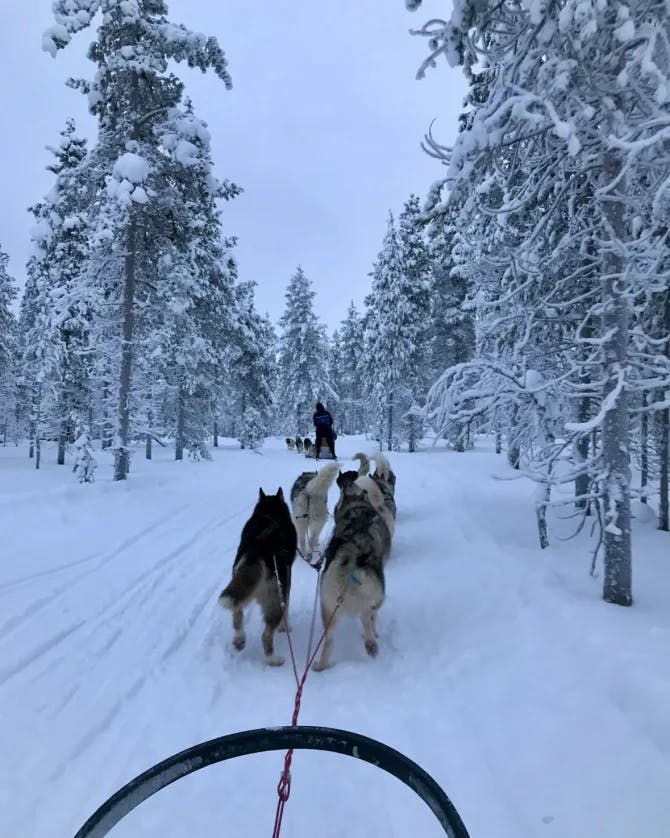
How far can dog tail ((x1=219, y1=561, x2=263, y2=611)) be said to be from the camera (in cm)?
407

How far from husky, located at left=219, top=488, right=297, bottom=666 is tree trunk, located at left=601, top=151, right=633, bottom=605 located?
330 cm

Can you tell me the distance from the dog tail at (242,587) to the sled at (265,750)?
7.69ft

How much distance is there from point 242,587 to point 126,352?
34.9 ft

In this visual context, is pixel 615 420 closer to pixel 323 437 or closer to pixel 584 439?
pixel 584 439

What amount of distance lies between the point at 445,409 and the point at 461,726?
10.8 feet

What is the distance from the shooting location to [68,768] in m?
2.83

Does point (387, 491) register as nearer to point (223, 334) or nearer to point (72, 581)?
point (72, 581)

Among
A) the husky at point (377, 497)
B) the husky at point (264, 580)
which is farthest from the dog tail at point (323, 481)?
the husky at point (264, 580)

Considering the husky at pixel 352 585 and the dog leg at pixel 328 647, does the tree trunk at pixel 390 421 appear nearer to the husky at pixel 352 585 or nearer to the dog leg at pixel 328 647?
the husky at pixel 352 585

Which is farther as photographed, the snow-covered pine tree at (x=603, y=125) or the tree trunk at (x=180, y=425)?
the tree trunk at (x=180, y=425)

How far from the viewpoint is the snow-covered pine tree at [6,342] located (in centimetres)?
2702

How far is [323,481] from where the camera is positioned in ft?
24.0

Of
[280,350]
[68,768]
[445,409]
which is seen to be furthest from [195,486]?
[280,350]

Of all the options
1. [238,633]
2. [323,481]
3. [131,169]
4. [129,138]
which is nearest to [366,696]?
[238,633]
